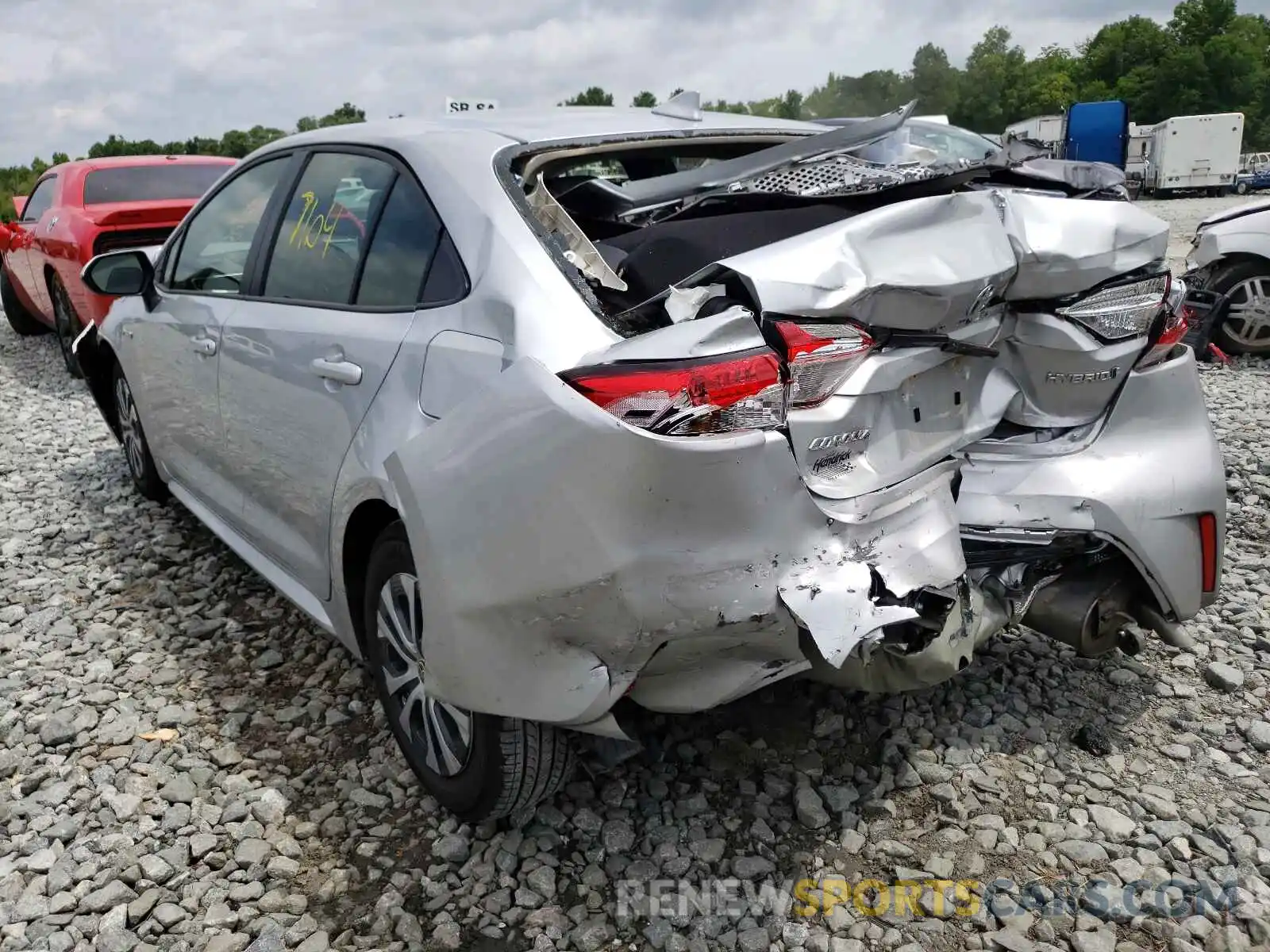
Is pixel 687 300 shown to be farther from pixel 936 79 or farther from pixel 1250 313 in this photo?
pixel 936 79

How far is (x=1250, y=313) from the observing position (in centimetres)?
718

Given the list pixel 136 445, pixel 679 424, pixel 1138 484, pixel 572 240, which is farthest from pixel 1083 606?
pixel 136 445

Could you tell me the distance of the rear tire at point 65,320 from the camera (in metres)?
8.45

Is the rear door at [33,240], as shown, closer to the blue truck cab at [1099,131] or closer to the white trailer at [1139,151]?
the blue truck cab at [1099,131]

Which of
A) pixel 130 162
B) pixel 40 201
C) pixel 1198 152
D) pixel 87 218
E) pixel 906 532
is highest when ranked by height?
pixel 130 162

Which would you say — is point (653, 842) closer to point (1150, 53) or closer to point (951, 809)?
point (951, 809)

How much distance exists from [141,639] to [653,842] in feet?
7.61

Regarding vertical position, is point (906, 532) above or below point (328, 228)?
below

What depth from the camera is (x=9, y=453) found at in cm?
642

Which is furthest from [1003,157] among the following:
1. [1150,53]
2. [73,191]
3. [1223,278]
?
[1150,53]

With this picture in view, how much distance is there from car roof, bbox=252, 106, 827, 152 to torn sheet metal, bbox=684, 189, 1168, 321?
3.14ft

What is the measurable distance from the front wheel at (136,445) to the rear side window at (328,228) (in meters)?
1.93

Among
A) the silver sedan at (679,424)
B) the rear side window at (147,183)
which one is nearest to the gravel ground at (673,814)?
the silver sedan at (679,424)

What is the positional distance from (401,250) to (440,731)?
1261 mm
